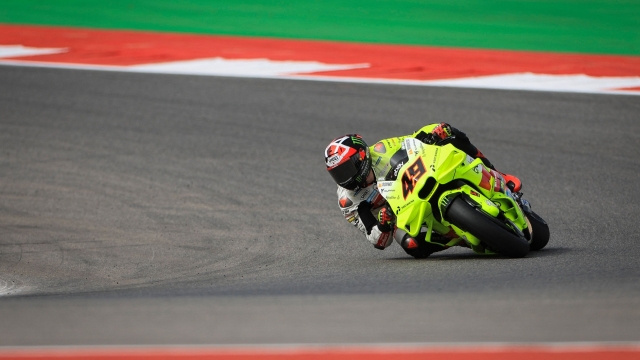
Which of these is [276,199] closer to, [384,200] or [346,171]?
[384,200]

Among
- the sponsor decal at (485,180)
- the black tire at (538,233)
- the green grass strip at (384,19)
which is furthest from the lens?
the green grass strip at (384,19)

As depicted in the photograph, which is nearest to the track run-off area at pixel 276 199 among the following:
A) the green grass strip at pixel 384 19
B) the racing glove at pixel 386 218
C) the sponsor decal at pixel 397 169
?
the racing glove at pixel 386 218

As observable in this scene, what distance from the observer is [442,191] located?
661cm

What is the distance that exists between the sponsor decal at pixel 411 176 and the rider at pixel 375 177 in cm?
23

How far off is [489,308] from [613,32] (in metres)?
11.6

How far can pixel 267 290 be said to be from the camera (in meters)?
5.87

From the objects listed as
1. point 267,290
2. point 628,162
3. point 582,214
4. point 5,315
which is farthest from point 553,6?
point 5,315

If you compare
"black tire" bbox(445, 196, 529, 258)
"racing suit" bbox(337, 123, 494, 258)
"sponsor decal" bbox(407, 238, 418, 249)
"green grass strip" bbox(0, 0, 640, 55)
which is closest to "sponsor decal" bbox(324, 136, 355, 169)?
"racing suit" bbox(337, 123, 494, 258)

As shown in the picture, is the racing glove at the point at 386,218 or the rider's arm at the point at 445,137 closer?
the racing glove at the point at 386,218

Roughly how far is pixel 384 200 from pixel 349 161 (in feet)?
1.86

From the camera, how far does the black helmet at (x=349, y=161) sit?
698cm

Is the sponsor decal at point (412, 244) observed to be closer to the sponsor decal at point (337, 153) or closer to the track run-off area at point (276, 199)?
the track run-off area at point (276, 199)

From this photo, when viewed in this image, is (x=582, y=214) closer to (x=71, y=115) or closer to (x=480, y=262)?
(x=480, y=262)

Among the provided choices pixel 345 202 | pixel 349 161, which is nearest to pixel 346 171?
pixel 349 161
